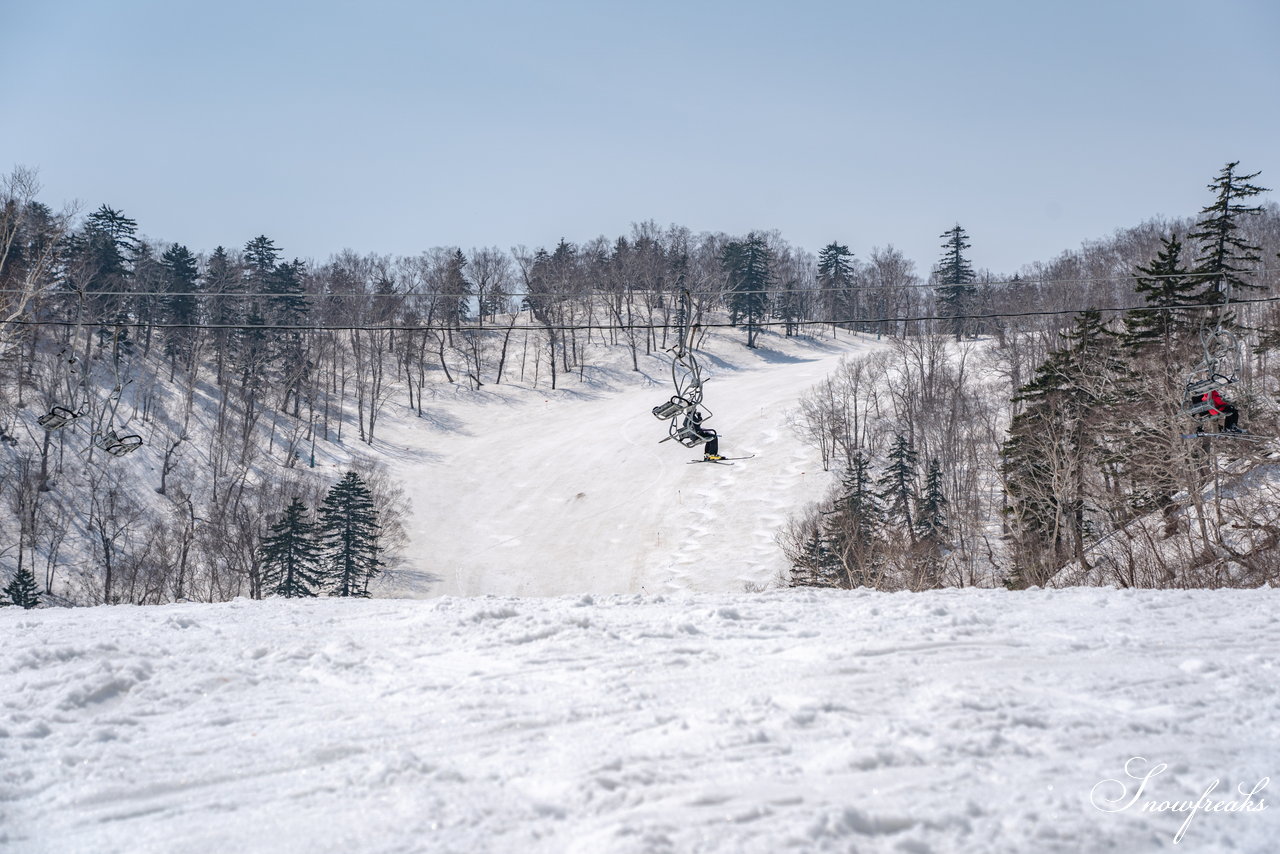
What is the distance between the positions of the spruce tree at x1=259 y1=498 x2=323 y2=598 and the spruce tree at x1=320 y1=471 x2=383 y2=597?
1.25 meters

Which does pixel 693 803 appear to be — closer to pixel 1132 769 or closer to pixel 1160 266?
pixel 1132 769

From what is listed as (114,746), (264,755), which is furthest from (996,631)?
(114,746)

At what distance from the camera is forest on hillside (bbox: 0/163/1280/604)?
22047 mm

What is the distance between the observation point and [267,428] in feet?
169

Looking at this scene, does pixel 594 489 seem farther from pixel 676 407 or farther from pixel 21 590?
pixel 676 407

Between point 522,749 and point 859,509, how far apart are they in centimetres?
2655

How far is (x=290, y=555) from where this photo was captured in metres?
32.3

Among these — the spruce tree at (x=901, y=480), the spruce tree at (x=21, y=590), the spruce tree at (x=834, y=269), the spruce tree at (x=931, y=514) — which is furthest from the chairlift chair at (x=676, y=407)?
the spruce tree at (x=834, y=269)

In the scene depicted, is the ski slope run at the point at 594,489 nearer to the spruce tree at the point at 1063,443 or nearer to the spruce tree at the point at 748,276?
the spruce tree at the point at 1063,443

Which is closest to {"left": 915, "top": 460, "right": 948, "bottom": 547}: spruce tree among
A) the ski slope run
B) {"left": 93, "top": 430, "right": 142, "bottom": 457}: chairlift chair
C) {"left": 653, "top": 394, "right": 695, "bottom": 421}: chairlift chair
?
the ski slope run

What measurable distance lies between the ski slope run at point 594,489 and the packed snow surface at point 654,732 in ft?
88.3

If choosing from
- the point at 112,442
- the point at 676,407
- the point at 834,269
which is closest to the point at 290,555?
the point at 112,442

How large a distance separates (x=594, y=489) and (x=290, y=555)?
17682 mm

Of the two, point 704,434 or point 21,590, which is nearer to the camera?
point 704,434
